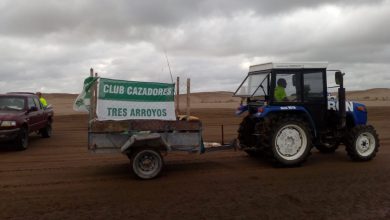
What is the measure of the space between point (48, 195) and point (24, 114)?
22.8ft

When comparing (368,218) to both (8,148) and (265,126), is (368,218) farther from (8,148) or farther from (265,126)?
(8,148)

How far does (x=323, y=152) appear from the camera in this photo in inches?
486

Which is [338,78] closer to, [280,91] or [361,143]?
[280,91]

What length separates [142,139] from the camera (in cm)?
873

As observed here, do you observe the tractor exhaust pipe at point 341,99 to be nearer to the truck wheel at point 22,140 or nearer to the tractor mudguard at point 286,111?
the tractor mudguard at point 286,111

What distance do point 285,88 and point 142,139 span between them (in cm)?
350

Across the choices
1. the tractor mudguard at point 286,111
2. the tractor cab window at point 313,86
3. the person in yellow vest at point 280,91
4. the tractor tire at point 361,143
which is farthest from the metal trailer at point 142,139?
the tractor tire at point 361,143

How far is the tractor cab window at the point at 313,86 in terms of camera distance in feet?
33.9

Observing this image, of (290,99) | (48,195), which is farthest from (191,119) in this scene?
(48,195)

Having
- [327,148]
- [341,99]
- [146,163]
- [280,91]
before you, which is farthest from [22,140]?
[341,99]

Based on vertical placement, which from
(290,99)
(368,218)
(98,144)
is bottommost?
(368,218)

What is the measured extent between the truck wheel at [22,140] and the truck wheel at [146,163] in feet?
19.6

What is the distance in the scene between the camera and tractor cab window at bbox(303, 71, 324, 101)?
A: 10320 millimetres

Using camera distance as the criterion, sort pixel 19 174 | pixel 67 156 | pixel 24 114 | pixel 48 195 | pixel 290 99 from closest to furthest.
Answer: pixel 48 195 → pixel 19 174 → pixel 290 99 → pixel 67 156 → pixel 24 114
